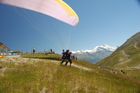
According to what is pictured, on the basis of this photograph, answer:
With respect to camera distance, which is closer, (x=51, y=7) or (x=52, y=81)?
(x=51, y=7)

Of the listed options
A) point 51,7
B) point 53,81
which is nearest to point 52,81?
point 53,81

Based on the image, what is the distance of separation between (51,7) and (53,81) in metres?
26.2

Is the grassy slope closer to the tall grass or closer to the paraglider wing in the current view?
the tall grass

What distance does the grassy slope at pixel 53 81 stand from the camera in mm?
42844

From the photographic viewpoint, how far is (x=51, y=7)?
1995 centimetres

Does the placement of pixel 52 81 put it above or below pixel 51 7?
below

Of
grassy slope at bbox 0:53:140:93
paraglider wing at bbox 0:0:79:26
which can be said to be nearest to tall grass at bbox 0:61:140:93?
grassy slope at bbox 0:53:140:93

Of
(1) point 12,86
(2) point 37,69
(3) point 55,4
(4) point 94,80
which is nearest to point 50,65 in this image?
(2) point 37,69

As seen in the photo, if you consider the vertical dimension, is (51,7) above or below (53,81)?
above

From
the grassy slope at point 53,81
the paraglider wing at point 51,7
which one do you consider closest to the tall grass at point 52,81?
the grassy slope at point 53,81

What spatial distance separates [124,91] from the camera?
161ft

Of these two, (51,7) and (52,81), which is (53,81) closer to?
(52,81)

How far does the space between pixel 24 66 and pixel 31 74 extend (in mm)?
3817

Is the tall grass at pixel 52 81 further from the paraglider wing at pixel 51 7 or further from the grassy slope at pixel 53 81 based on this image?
the paraglider wing at pixel 51 7
